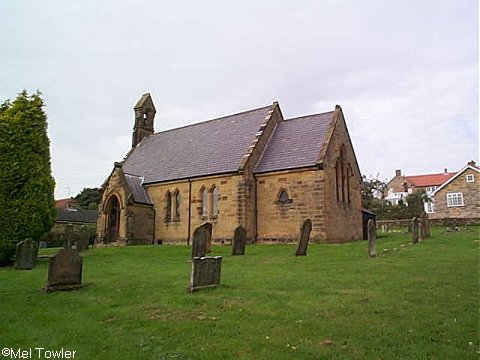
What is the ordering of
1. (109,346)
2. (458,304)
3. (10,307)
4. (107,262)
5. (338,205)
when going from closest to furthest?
(109,346), (458,304), (10,307), (107,262), (338,205)

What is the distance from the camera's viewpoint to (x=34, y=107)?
2006 cm

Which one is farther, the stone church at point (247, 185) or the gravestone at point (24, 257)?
the stone church at point (247, 185)

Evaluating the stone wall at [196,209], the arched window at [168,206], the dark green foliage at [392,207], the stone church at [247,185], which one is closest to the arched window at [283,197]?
the stone church at [247,185]

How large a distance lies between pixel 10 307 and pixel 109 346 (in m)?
4.57

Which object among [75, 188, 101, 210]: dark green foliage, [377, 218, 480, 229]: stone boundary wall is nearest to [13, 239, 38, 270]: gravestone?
[377, 218, 480, 229]: stone boundary wall

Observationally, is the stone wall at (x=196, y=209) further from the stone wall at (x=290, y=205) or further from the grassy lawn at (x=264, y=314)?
the grassy lawn at (x=264, y=314)

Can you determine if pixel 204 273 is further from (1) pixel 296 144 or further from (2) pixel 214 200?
(1) pixel 296 144

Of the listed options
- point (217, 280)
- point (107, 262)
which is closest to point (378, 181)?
point (107, 262)

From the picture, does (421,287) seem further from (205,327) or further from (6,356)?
(6,356)

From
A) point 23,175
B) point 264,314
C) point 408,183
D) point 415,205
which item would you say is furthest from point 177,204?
point 408,183

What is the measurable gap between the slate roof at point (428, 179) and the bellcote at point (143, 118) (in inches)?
2269

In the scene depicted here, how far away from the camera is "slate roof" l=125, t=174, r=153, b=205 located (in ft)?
104

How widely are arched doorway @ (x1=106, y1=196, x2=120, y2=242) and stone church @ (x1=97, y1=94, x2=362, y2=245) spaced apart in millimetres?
84

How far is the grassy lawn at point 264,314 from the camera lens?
600cm
